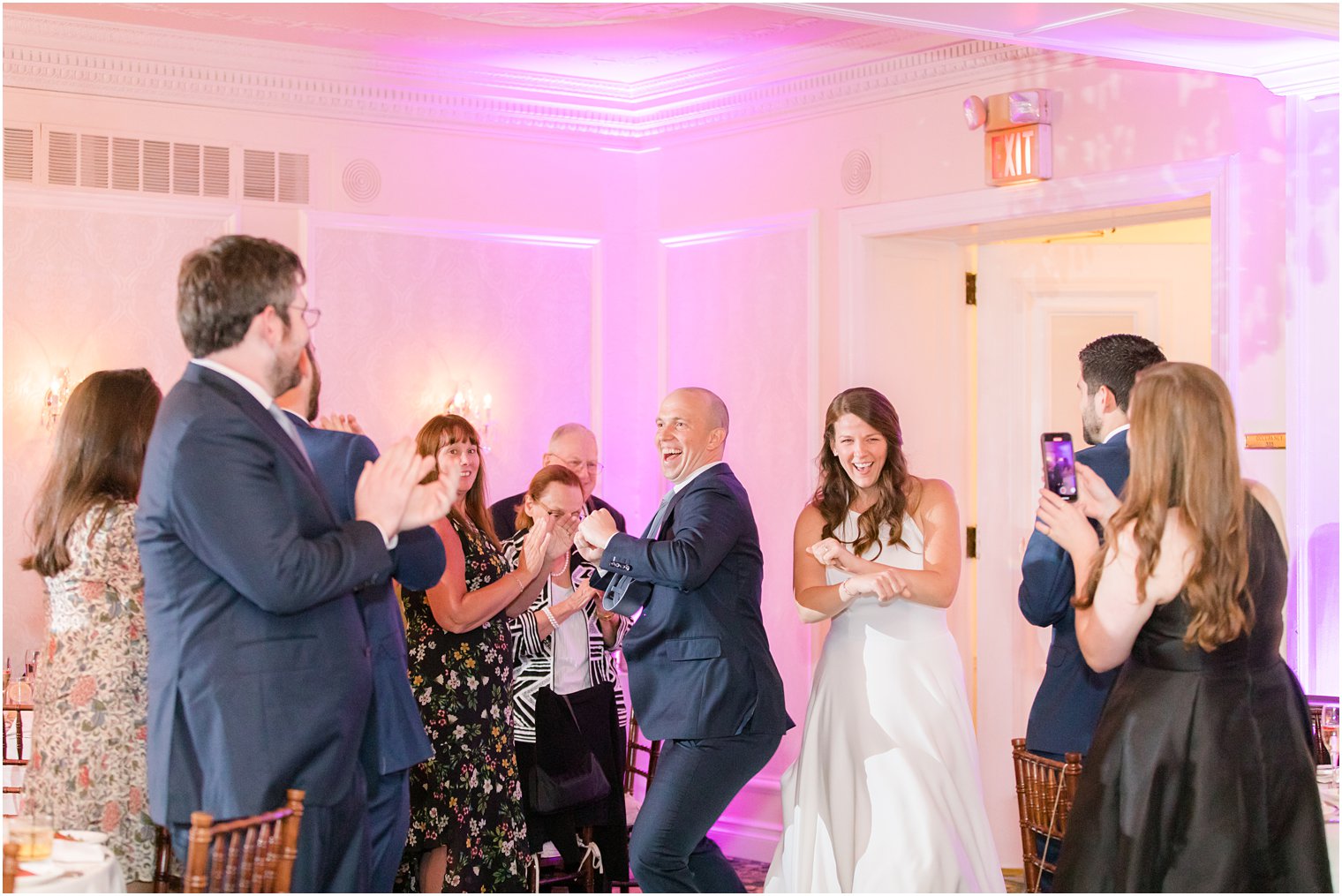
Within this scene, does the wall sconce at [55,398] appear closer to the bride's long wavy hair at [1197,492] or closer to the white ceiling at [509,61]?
the white ceiling at [509,61]

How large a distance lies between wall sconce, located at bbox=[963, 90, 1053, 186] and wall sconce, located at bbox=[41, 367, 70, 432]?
3781mm

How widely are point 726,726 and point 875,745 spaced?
1.54ft

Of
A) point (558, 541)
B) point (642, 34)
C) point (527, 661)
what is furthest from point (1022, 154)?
point (527, 661)

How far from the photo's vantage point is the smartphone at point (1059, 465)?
3.64m

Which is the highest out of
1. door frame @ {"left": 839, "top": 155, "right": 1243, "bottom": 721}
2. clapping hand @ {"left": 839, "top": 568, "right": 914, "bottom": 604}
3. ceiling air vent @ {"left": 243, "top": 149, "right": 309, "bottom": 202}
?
ceiling air vent @ {"left": 243, "top": 149, "right": 309, "bottom": 202}

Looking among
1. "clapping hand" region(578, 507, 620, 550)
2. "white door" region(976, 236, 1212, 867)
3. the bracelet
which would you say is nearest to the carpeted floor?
"white door" region(976, 236, 1212, 867)

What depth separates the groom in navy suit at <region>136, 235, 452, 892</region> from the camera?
2666 millimetres

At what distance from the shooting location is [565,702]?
5.20 metres

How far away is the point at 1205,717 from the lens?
3.02 meters

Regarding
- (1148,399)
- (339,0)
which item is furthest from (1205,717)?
(339,0)

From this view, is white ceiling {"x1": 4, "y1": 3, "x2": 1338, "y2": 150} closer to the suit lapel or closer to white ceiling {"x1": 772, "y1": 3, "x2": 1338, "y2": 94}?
white ceiling {"x1": 772, "y1": 3, "x2": 1338, "y2": 94}

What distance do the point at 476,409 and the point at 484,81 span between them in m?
1.51

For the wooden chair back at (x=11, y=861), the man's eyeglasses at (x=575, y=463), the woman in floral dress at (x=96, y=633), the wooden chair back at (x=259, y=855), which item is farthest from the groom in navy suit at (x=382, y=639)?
the man's eyeglasses at (x=575, y=463)

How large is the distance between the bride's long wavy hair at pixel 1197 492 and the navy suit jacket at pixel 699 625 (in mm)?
1449
